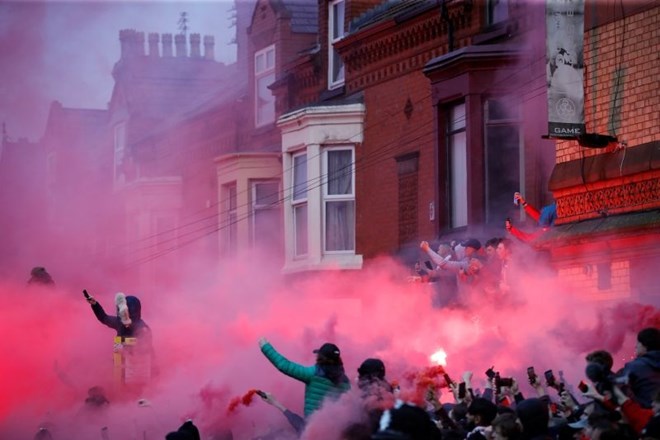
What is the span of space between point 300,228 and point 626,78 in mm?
10450

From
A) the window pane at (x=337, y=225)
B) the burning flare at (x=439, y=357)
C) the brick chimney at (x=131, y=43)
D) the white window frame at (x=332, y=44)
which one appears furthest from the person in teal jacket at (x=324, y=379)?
the brick chimney at (x=131, y=43)

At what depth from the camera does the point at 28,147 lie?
159ft

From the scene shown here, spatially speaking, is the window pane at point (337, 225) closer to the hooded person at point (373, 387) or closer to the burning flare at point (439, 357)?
the burning flare at point (439, 357)

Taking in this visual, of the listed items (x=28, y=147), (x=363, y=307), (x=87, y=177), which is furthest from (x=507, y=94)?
(x=28, y=147)

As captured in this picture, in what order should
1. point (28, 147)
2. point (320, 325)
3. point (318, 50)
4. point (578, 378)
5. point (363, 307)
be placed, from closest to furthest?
1. point (578, 378)
2. point (320, 325)
3. point (363, 307)
4. point (318, 50)
5. point (28, 147)

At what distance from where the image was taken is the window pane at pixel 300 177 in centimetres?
2664

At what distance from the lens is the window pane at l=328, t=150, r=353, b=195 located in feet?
85.4

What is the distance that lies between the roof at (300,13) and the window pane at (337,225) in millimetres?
4820

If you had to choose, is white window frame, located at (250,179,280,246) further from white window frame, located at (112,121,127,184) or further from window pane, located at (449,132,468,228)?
white window frame, located at (112,121,127,184)

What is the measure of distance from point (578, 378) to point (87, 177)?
2672 cm

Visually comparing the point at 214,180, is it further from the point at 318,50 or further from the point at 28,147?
the point at 28,147

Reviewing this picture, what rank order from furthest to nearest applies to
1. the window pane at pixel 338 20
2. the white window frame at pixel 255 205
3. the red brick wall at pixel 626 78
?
the white window frame at pixel 255 205
the window pane at pixel 338 20
the red brick wall at pixel 626 78

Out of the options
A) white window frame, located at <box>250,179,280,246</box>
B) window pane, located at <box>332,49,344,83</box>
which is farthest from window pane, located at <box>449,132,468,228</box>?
white window frame, located at <box>250,179,280,246</box>

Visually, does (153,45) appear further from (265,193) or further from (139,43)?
(265,193)
